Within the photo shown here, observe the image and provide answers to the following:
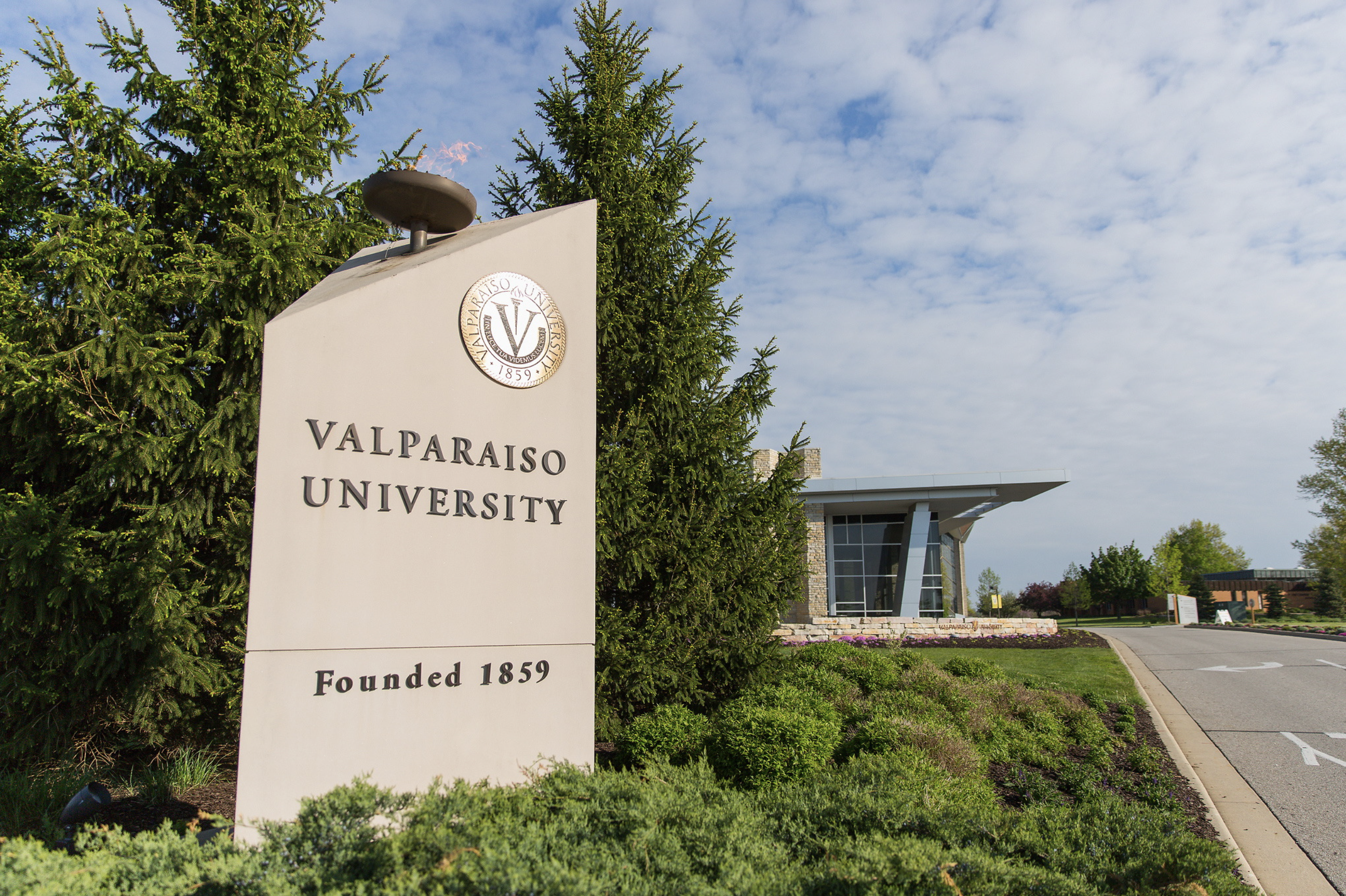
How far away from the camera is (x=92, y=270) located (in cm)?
655

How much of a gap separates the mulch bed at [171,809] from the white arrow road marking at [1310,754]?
10138 millimetres

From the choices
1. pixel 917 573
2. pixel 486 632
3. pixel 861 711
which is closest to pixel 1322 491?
pixel 917 573

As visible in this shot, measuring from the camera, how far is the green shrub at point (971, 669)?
30.7ft

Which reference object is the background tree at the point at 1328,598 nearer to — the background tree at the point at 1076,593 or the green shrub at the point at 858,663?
the background tree at the point at 1076,593

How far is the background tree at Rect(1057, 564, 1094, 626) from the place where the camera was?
57.1m

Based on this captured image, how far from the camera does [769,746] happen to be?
5484mm

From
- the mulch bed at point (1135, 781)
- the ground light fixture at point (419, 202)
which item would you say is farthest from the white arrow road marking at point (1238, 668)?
the ground light fixture at point (419, 202)

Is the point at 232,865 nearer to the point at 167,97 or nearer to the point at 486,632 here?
the point at 486,632

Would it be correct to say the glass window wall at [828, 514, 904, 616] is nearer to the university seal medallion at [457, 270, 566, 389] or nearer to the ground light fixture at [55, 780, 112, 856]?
the university seal medallion at [457, 270, 566, 389]

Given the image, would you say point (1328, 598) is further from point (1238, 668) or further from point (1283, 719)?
point (1283, 719)

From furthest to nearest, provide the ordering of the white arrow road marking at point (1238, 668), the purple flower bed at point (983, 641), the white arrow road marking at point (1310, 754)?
the purple flower bed at point (983, 641), the white arrow road marking at point (1238, 668), the white arrow road marking at point (1310, 754)

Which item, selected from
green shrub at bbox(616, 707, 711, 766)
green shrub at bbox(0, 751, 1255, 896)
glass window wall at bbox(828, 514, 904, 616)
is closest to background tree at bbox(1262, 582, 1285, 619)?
glass window wall at bbox(828, 514, 904, 616)

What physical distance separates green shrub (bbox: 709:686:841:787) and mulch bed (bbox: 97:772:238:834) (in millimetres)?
3481

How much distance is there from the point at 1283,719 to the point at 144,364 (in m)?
14.3
